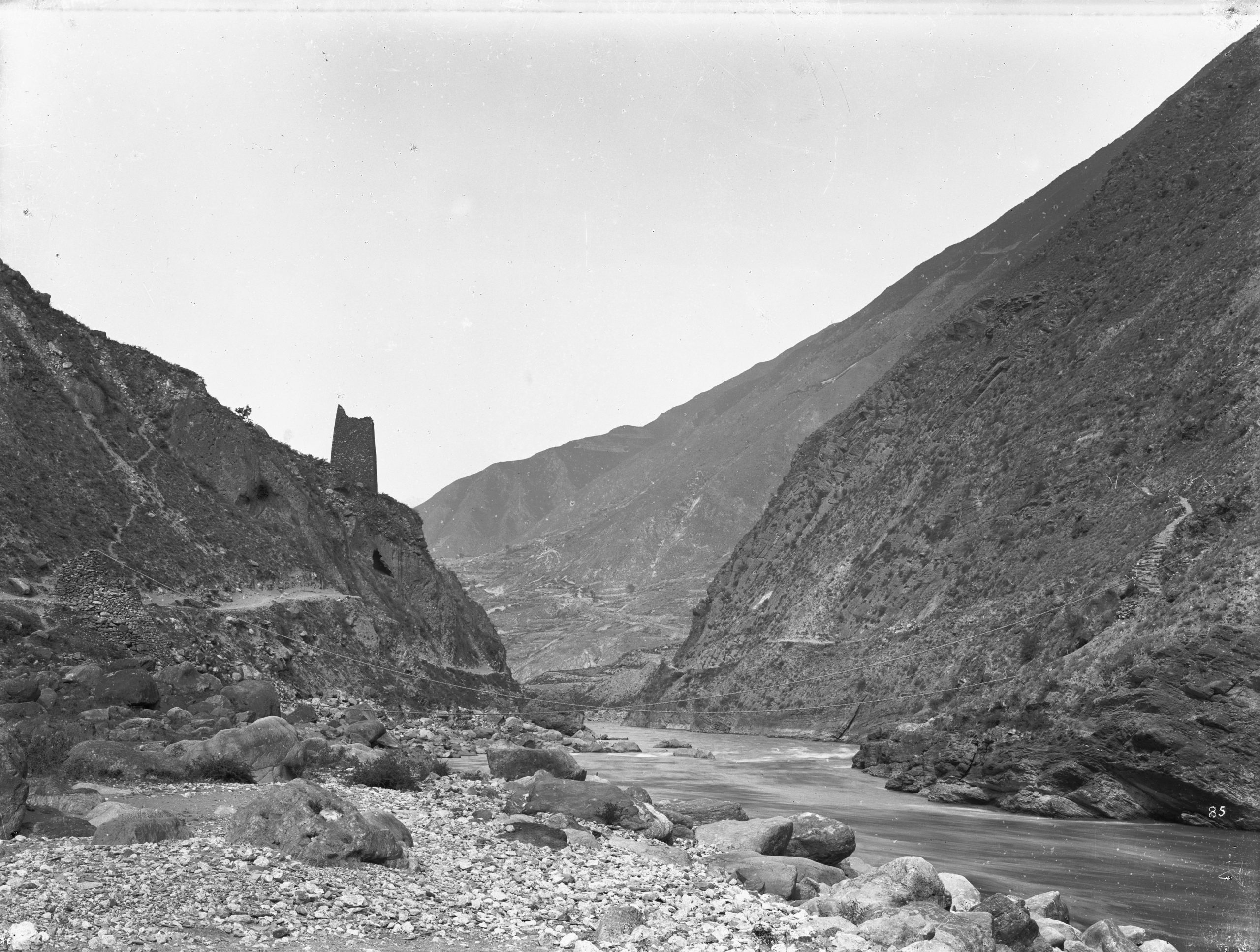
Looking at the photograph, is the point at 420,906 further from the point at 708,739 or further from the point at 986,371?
the point at 986,371

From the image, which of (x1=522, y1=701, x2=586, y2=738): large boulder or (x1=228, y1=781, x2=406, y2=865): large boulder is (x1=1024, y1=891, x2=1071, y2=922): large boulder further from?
(x1=522, y1=701, x2=586, y2=738): large boulder

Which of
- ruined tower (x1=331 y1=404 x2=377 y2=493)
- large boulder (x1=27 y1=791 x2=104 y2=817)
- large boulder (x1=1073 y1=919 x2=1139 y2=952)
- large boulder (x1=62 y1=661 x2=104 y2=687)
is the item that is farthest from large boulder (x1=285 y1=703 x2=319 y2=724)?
ruined tower (x1=331 y1=404 x2=377 y2=493)

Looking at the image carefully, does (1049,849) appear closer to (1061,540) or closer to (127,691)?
(127,691)

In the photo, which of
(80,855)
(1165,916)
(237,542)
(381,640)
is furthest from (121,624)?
(1165,916)

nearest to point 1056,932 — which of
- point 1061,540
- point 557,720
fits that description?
point 1061,540

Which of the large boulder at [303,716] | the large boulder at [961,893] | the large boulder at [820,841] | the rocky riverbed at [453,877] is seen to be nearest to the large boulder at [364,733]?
the large boulder at [303,716]
